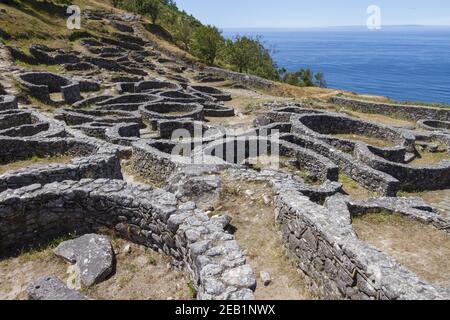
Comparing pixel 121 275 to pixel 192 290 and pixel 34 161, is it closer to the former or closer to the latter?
pixel 192 290

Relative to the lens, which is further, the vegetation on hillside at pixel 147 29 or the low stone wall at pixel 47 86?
the vegetation on hillside at pixel 147 29

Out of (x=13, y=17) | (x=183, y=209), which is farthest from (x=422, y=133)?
(x=13, y=17)

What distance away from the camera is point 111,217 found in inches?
373

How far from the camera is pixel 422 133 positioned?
1155 inches

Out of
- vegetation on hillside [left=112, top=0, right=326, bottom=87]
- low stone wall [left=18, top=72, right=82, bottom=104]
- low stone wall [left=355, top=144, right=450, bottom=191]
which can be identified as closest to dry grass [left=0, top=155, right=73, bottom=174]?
low stone wall [left=355, top=144, right=450, bottom=191]

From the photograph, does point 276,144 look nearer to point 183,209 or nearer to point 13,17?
point 183,209

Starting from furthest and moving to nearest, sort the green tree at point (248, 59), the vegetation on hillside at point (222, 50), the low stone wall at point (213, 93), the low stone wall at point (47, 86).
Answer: the green tree at point (248, 59), the vegetation on hillside at point (222, 50), the low stone wall at point (213, 93), the low stone wall at point (47, 86)

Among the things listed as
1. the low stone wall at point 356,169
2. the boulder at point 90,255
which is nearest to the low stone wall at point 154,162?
the boulder at point 90,255

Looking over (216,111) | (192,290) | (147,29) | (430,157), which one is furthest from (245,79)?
(192,290)

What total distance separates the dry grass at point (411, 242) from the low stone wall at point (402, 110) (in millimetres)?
33235

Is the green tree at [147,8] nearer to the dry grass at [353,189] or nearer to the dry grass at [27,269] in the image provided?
the dry grass at [353,189]

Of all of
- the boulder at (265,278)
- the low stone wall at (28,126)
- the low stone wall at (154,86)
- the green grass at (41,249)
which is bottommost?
the boulder at (265,278)

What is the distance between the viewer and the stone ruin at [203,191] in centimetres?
719

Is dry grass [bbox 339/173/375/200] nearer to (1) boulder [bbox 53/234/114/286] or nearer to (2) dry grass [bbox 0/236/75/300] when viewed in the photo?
(1) boulder [bbox 53/234/114/286]
